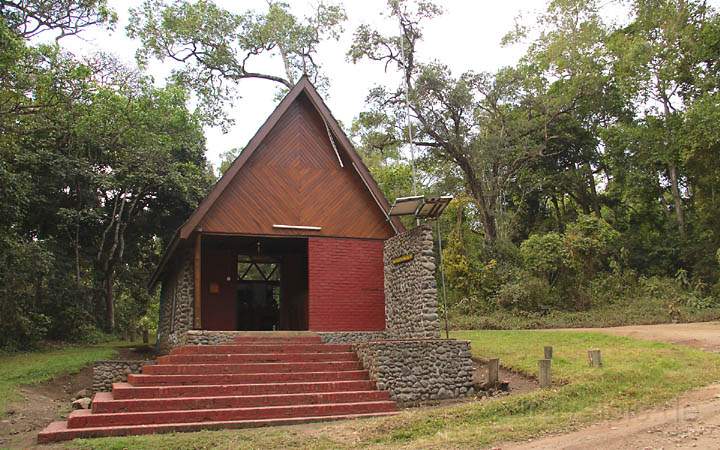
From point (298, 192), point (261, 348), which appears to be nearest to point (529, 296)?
point (298, 192)

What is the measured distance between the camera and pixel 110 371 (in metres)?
11.9

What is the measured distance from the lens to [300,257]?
17.1 meters

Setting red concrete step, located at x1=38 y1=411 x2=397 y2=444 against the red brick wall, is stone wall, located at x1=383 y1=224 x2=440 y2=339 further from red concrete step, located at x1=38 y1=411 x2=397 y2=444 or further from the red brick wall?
red concrete step, located at x1=38 y1=411 x2=397 y2=444

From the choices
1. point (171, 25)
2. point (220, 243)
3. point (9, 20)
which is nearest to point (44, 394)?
point (220, 243)

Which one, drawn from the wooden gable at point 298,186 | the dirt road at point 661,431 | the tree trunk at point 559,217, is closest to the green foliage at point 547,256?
the tree trunk at point 559,217

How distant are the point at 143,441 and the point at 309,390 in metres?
3.29

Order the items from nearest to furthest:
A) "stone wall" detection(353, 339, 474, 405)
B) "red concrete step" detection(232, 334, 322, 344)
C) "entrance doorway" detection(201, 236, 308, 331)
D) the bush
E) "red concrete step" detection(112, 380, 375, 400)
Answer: "red concrete step" detection(112, 380, 375, 400) < "stone wall" detection(353, 339, 474, 405) < "red concrete step" detection(232, 334, 322, 344) < "entrance doorway" detection(201, 236, 308, 331) < the bush

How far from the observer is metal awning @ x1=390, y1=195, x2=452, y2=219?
1253 cm

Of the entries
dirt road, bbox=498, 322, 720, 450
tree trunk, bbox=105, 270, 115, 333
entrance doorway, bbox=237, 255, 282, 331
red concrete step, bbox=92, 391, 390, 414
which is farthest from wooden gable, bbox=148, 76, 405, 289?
tree trunk, bbox=105, 270, 115, 333

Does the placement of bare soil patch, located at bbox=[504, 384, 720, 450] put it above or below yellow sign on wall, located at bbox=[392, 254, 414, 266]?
below

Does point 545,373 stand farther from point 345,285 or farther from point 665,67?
point 665,67

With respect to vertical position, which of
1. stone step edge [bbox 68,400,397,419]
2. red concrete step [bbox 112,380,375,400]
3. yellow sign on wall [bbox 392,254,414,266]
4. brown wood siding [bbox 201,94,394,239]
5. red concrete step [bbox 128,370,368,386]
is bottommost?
stone step edge [bbox 68,400,397,419]

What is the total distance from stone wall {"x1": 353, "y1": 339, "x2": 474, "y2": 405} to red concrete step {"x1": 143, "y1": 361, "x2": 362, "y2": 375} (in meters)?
0.69

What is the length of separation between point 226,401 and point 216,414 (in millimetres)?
440
